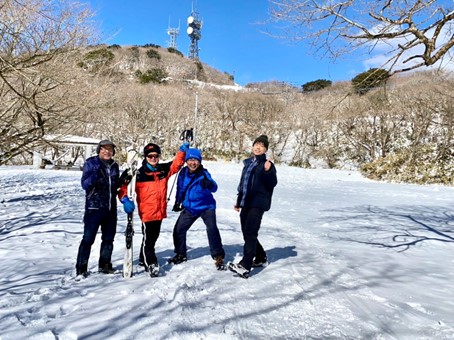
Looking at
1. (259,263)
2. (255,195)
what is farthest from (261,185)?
(259,263)

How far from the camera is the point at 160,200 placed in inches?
161

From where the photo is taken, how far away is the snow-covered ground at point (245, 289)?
9.02 ft

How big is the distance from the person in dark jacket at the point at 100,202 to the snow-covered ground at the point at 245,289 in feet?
0.80

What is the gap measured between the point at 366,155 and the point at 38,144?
84.8 ft

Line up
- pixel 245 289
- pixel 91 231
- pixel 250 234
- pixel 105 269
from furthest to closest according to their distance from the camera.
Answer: pixel 250 234 → pixel 105 269 → pixel 91 231 → pixel 245 289

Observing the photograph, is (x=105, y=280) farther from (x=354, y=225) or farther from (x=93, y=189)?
(x=354, y=225)

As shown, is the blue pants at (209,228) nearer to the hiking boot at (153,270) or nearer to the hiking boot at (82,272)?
the hiking boot at (153,270)

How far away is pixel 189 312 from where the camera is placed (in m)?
3.00

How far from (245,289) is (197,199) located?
1.28 metres

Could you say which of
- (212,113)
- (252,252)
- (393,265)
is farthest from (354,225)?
(212,113)

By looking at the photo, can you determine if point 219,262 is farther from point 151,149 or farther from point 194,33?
point 194,33

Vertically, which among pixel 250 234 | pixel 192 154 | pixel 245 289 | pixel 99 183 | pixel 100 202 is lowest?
pixel 245 289

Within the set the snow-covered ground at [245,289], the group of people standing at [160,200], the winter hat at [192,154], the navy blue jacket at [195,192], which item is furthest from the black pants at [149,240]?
the winter hat at [192,154]

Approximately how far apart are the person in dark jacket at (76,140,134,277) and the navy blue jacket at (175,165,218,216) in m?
0.73
